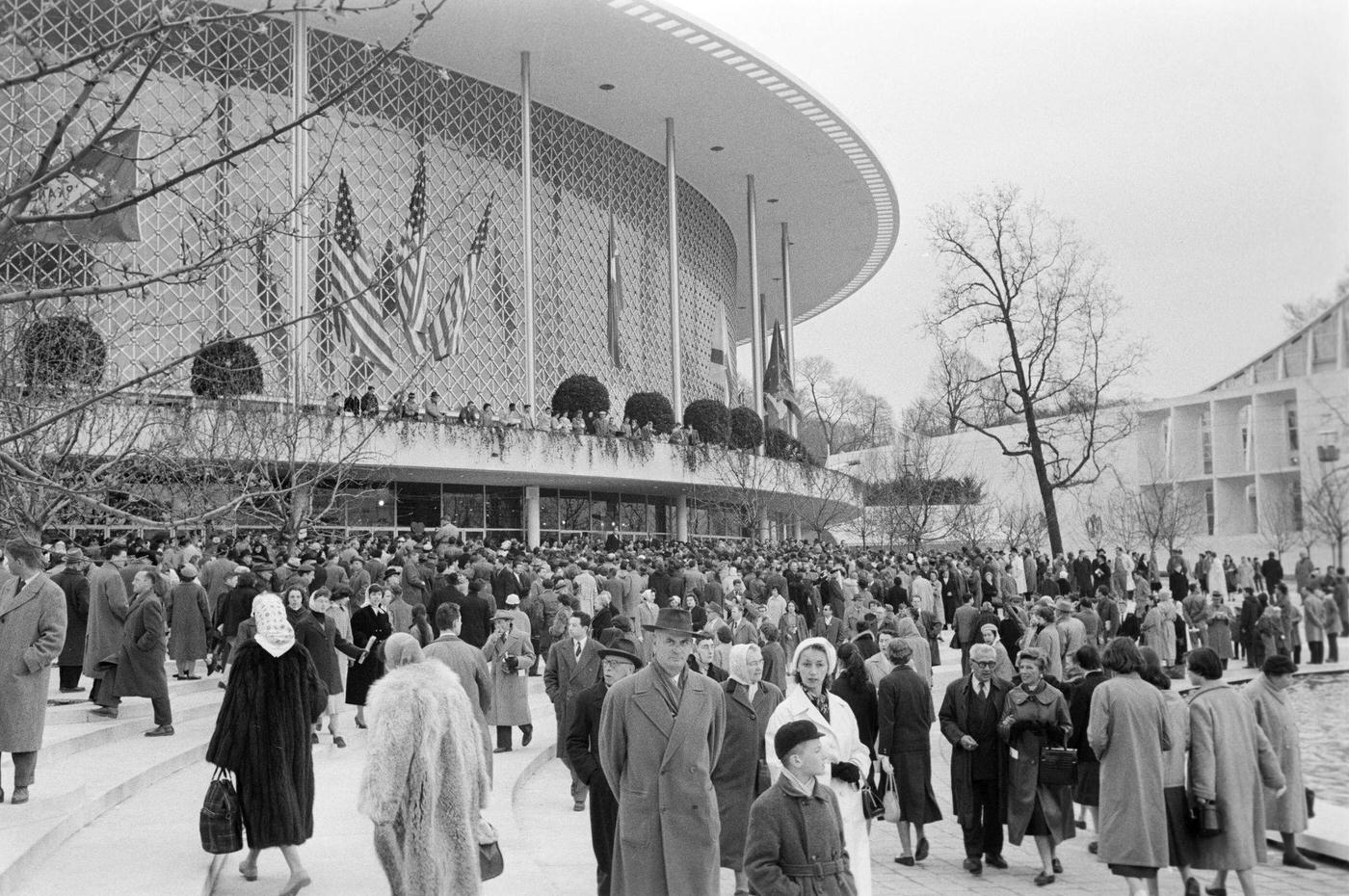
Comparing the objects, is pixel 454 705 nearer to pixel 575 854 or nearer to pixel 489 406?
pixel 575 854

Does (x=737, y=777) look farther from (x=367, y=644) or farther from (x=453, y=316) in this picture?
(x=453, y=316)

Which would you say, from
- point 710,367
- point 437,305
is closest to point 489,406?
point 437,305

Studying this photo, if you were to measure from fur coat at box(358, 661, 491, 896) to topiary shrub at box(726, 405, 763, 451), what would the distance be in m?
33.4

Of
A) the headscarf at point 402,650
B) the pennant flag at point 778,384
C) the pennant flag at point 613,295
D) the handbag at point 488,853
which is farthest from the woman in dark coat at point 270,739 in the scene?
the pennant flag at point 778,384

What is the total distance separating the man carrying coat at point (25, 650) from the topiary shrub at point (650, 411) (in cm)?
2780

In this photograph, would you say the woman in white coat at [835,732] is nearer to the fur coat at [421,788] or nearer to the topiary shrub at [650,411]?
the fur coat at [421,788]

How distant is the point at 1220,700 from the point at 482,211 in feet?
101

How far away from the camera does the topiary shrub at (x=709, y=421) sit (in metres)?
38.3

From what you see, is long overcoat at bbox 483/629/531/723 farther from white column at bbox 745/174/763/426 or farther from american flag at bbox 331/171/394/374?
white column at bbox 745/174/763/426

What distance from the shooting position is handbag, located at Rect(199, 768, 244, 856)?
6.31 metres

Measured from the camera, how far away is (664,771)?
17.8ft

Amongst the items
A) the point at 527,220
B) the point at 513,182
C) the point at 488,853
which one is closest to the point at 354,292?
the point at 527,220

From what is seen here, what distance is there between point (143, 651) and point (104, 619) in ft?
4.16

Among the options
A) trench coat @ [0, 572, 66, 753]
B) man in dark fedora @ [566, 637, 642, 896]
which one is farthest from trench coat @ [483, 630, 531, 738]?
man in dark fedora @ [566, 637, 642, 896]
